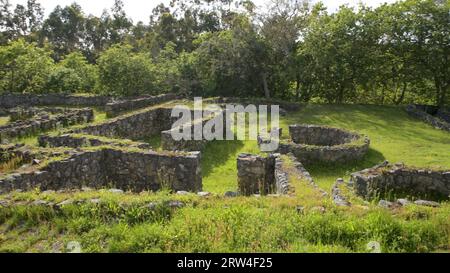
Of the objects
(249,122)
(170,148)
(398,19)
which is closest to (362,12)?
(398,19)

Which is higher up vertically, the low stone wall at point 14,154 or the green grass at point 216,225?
the low stone wall at point 14,154

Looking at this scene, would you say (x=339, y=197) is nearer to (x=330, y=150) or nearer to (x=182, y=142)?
(x=330, y=150)

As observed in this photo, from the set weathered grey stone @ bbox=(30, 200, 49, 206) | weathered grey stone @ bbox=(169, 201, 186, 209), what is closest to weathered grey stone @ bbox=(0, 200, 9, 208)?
weathered grey stone @ bbox=(30, 200, 49, 206)

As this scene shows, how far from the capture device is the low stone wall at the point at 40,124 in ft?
57.8

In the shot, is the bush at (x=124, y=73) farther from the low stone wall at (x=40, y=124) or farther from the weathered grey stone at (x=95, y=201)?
the weathered grey stone at (x=95, y=201)

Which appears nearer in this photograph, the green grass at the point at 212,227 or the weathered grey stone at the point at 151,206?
the green grass at the point at 212,227

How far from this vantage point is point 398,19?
3009cm

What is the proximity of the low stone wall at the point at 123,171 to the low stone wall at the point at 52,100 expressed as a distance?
20.4 meters

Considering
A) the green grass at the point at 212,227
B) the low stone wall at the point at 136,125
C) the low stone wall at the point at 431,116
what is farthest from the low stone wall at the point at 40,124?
the low stone wall at the point at 431,116

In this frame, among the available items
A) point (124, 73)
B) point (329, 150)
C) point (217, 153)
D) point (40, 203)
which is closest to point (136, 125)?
point (217, 153)

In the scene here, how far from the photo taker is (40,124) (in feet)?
63.4

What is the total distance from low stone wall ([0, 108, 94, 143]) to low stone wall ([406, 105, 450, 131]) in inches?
902

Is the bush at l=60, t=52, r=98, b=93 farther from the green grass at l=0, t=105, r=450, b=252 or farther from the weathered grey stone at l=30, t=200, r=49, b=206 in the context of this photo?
the green grass at l=0, t=105, r=450, b=252
